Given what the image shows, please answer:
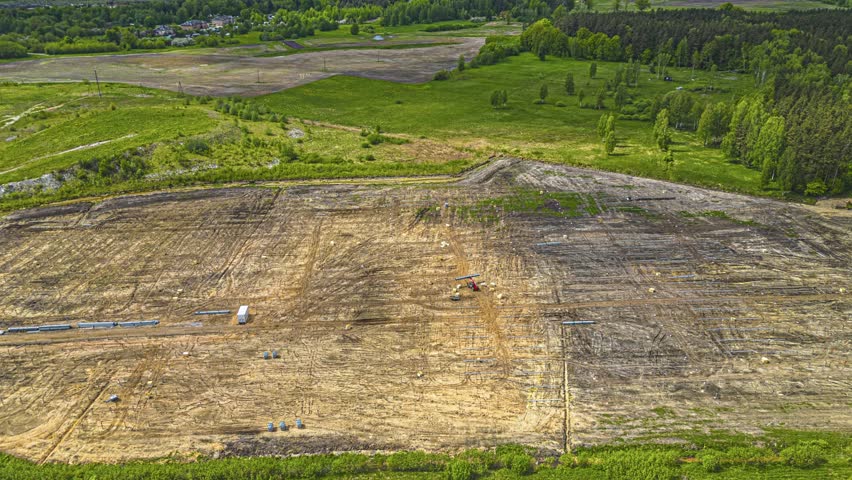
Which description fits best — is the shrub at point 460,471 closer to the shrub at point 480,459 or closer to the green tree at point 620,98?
the shrub at point 480,459

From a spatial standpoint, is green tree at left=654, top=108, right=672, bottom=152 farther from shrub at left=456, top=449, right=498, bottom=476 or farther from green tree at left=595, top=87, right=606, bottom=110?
shrub at left=456, top=449, right=498, bottom=476

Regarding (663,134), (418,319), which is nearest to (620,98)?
(663,134)

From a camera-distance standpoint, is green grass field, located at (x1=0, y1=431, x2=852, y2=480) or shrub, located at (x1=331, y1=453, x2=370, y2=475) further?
shrub, located at (x1=331, y1=453, x2=370, y2=475)

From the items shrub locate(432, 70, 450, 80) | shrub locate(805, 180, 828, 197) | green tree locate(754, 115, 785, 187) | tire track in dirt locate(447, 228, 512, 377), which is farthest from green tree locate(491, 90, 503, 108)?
tire track in dirt locate(447, 228, 512, 377)

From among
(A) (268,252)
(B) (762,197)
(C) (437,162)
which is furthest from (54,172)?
(B) (762,197)

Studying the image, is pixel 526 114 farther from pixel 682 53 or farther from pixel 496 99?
pixel 682 53

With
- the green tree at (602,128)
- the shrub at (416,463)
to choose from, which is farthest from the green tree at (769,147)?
the shrub at (416,463)
